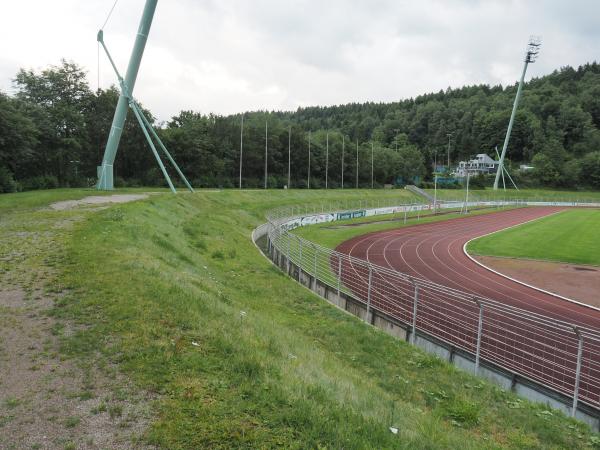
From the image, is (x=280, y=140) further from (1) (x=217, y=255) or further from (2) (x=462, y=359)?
(2) (x=462, y=359)

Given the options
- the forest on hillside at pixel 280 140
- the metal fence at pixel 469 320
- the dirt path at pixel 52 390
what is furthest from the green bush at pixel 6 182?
the dirt path at pixel 52 390

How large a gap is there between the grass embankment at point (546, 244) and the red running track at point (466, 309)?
6.83 feet

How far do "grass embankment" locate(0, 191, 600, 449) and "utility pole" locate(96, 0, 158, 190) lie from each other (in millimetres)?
23189

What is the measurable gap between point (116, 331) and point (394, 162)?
99106mm

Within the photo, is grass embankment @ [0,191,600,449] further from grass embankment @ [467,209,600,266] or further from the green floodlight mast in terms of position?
the green floodlight mast

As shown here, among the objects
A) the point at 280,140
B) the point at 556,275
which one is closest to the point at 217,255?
the point at 556,275

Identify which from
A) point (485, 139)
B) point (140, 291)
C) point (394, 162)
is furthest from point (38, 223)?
point (485, 139)

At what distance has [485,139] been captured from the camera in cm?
16000

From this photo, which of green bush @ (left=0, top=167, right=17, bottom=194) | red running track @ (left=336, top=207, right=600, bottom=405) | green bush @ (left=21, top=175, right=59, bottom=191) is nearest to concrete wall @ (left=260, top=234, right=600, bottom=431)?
red running track @ (left=336, top=207, right=600, bottom=405)

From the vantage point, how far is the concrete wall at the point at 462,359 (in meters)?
7.90

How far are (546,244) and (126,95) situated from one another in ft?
117

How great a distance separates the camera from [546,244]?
33406 millimetres

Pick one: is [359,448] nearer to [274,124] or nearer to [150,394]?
[150,394]

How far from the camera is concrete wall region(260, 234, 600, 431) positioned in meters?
7.90
